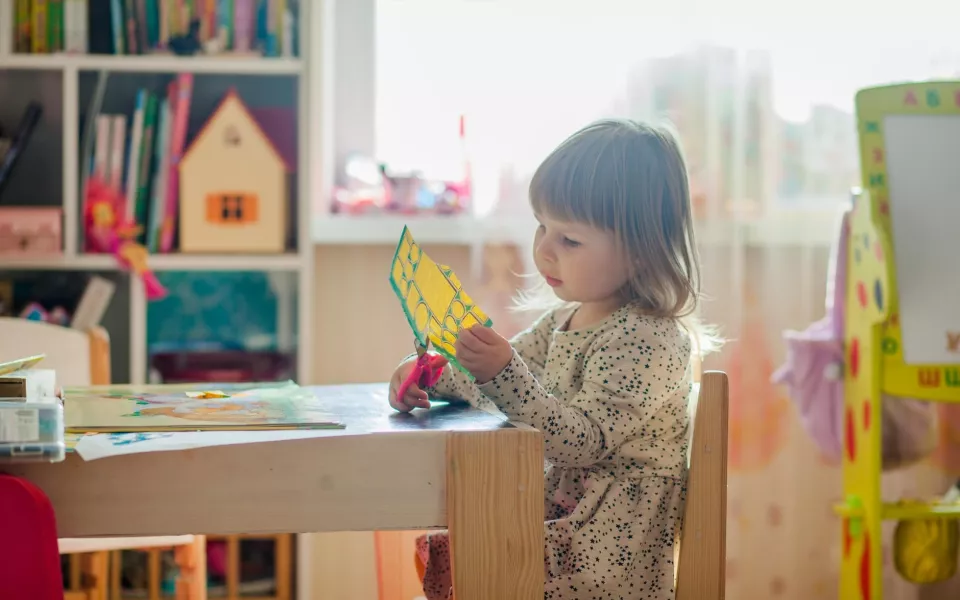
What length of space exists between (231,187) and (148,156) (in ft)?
0.57

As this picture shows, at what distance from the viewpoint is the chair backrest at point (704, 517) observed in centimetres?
104

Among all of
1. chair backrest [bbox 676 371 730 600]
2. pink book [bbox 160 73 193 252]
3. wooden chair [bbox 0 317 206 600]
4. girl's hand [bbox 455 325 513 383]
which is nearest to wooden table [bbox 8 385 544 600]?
girl's hand [bbox 455 325 513 383]

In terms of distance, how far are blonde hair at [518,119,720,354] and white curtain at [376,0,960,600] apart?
2.91ft

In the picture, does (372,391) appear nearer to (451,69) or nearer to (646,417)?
(646,417)

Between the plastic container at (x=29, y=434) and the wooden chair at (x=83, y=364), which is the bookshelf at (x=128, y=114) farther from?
the plastic container at (x=29, y=434)

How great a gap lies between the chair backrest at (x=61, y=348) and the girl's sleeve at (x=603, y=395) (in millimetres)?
834

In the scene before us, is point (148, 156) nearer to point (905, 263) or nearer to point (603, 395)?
point (603, 395)

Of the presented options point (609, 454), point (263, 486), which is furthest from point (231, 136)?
point (263, 486)

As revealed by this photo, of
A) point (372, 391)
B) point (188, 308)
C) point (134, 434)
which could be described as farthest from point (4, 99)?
point (134, 434)

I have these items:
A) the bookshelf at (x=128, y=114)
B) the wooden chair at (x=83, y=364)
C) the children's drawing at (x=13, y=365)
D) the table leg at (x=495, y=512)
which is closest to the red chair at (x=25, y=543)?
the children's drawing at (x=13, y=365)

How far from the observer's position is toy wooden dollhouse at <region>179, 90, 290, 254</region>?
6.39 ft

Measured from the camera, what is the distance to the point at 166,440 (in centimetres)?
86

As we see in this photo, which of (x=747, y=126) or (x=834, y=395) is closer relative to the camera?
(x=834, y=395)

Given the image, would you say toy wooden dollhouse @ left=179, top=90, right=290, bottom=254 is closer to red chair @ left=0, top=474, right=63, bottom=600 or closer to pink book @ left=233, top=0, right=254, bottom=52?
pink book @ left=233, top=0, right=254, bottom=52
